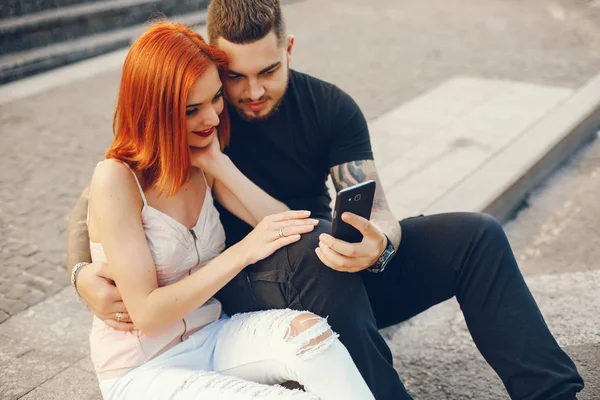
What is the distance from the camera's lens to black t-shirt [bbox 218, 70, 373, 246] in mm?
2906

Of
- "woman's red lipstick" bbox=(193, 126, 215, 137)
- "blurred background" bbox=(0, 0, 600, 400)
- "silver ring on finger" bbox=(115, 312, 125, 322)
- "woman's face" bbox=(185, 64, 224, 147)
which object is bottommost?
"blurred background" bbox=(0, 0, 600, 400)

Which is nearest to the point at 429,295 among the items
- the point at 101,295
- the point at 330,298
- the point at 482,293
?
the point at 482,293

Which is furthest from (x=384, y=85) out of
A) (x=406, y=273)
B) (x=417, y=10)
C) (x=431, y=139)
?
(x=406, y=273)

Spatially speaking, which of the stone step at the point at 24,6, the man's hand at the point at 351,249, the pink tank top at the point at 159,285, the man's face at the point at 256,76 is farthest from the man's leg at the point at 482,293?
the stone step at the point at 24,6

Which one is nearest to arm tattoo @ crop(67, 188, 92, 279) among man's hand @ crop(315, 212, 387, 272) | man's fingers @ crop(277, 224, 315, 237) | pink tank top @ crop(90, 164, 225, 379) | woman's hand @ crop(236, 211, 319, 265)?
pink tank top @ crop(90, 164, 225, 379)

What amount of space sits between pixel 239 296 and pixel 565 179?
11.3ft

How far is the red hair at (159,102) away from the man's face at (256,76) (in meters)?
0.34

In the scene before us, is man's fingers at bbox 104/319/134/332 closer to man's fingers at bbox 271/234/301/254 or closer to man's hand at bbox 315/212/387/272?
man's fingers at bbox 271/234/301/254

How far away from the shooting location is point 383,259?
8.03 ft

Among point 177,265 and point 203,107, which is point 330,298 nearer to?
point 177,265

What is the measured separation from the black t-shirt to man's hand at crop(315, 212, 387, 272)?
25.5 inches

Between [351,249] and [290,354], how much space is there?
0.40 meters

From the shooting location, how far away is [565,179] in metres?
4.95

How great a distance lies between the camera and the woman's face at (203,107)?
2369 millimetres
